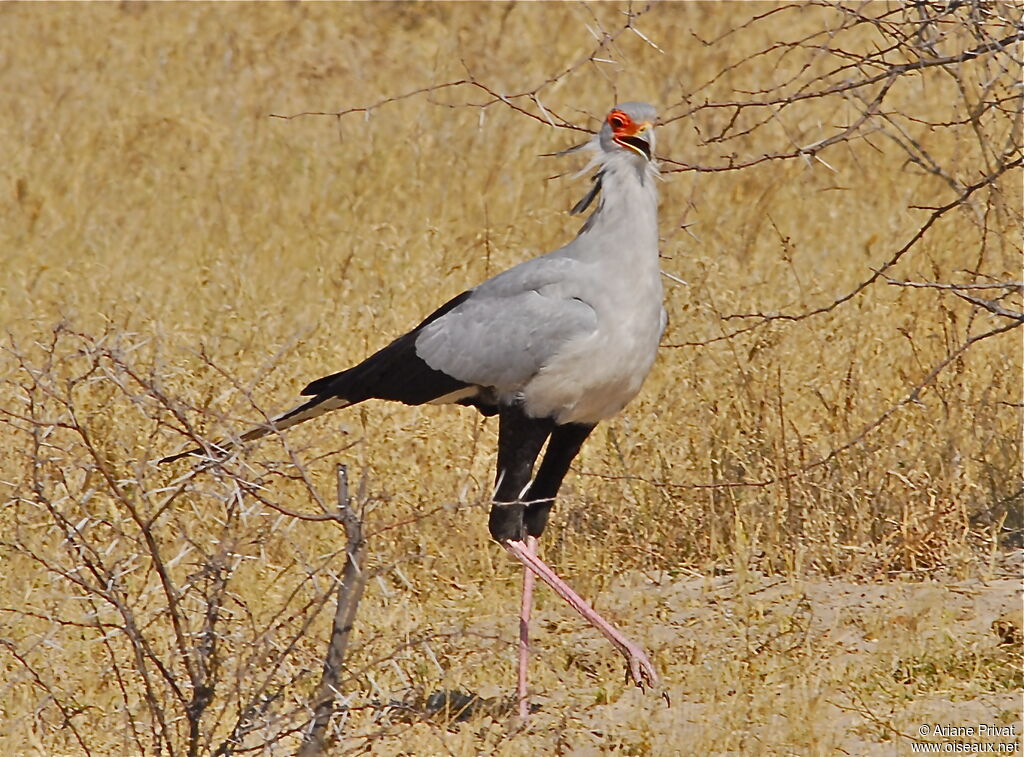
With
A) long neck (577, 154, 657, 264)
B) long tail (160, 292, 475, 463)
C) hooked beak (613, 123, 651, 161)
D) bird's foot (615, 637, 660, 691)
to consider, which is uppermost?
hooked beak (613, 123, 651, 161)

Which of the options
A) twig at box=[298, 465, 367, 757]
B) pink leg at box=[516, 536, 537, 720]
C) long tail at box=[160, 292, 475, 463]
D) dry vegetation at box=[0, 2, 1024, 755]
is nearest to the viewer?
twig at box=[298, 465, 367, 757]

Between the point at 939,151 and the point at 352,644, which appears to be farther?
the point at 939,151

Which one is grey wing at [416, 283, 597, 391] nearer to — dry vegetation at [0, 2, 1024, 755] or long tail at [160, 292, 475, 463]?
long tail at [160, 292, 475, 463]

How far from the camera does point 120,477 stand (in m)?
5.51

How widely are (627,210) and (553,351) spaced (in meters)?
0.47

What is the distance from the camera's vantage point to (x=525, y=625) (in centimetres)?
454

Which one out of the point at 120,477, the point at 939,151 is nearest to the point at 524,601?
the point at 120,477

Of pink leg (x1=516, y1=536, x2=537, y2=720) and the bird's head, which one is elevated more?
the bird's head

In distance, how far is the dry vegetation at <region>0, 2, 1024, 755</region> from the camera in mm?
3992

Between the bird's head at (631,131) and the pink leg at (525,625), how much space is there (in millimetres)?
1220

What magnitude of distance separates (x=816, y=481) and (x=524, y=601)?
128 centimetres

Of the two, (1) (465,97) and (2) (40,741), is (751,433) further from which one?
(1) (465,97)

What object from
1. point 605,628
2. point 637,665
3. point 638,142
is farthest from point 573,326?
point 637,665

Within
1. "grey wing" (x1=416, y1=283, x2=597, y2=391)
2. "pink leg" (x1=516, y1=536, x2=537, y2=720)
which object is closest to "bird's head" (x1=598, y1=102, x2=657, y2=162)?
"grey wing" (x1=416, y1=283, x2=597, y2=391)
